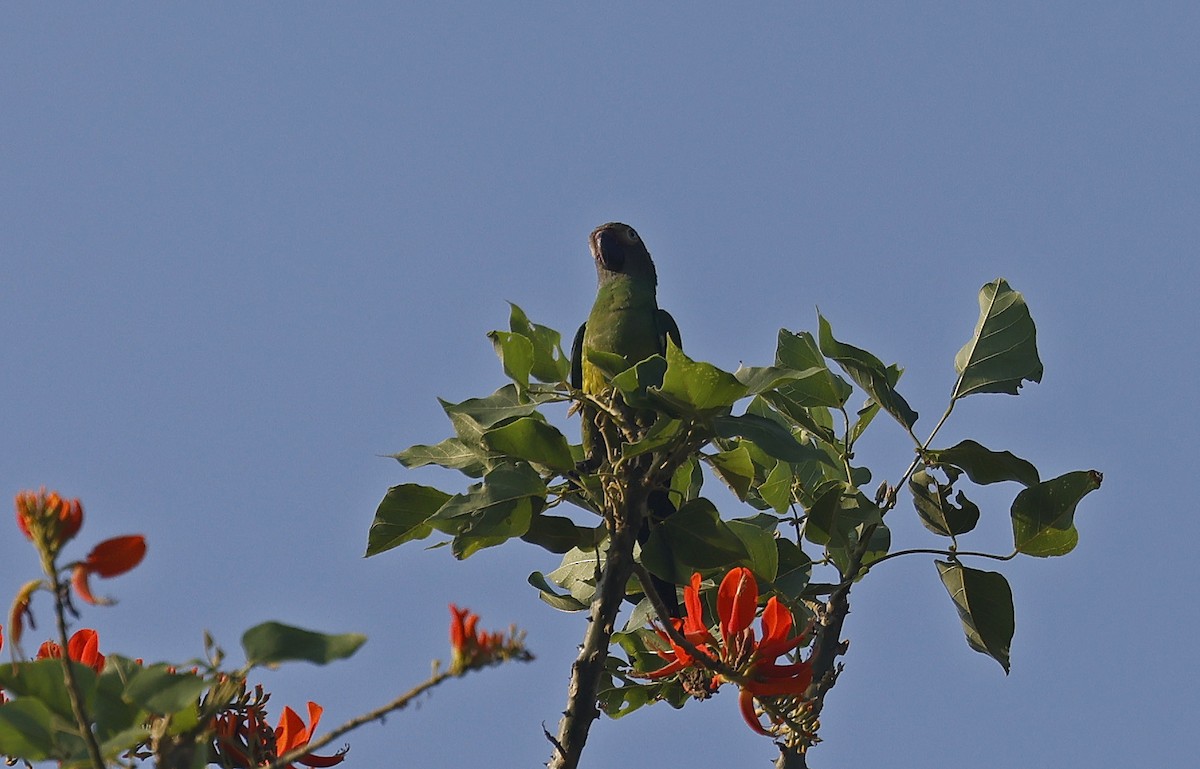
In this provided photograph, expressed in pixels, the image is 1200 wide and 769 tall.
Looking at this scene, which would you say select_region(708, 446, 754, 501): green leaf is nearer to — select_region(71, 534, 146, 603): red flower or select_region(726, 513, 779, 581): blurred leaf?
select_region(726, 513, 779, 581): blurred leaf

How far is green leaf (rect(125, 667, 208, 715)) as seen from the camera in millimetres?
1959

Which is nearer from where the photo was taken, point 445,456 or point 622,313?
point 445,456

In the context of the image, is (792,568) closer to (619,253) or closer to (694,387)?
(694,387)

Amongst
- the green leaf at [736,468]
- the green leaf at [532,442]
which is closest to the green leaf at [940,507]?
the green leaf at [736,468]

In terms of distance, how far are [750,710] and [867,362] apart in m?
0.99

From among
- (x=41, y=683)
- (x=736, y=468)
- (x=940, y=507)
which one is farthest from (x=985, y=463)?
(x=41, y=683)

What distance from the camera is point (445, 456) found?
10.8 feet

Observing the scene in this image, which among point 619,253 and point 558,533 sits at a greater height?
point 619,253

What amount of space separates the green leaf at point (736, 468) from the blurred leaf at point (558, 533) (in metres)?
0.32

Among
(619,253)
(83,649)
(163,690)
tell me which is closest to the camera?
(163,690)

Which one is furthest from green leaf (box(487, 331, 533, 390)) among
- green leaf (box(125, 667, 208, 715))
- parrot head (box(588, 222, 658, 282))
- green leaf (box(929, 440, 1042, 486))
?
parrot head (box(588, 222, 658, 282))

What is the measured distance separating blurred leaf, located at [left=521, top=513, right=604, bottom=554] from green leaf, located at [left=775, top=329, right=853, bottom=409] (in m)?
0.70

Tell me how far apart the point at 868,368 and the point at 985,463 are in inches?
14.9

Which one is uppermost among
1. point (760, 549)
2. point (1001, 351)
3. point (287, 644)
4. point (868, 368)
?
point (1001, 351)
